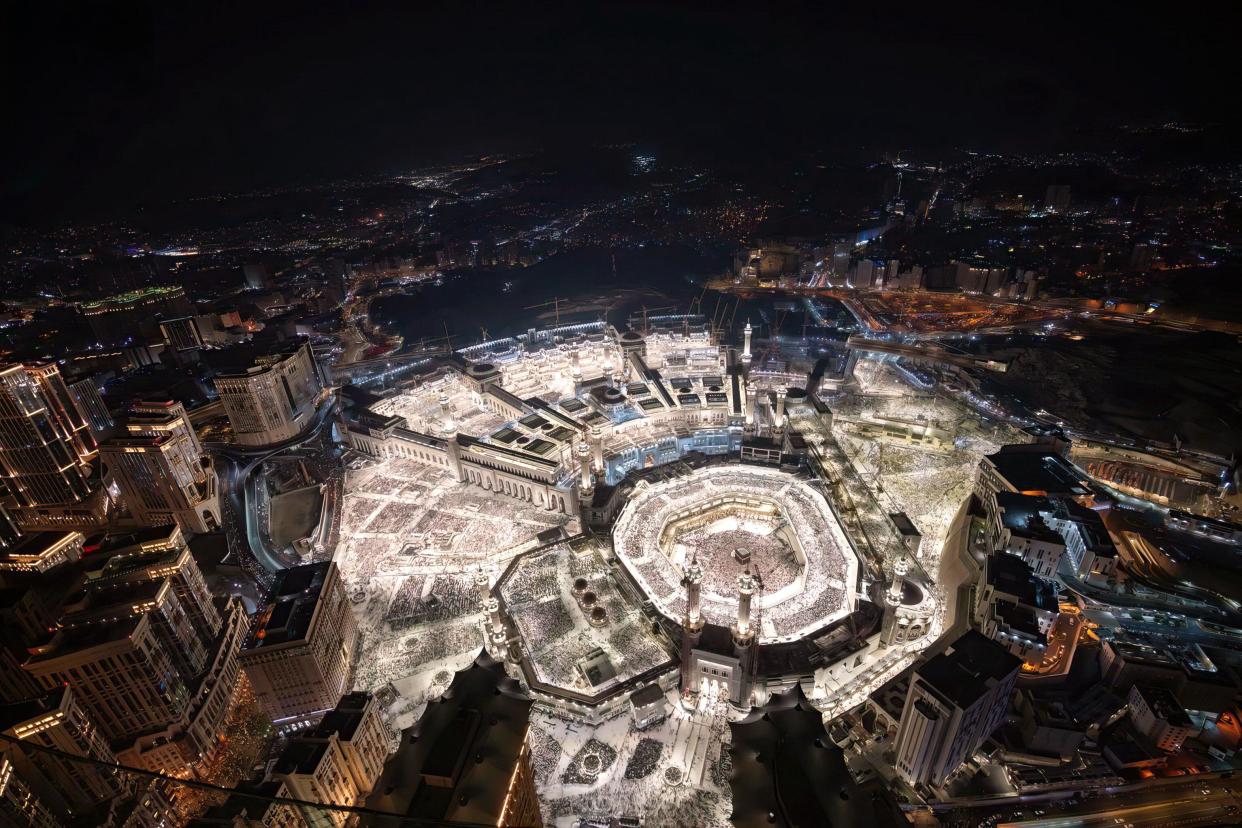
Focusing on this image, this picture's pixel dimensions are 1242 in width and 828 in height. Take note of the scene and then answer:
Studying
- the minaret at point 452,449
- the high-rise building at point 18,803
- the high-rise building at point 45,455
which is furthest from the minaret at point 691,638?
the high-rise building at point 45,455

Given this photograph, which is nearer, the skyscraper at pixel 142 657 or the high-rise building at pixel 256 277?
the skyscraper at pixel 142 657

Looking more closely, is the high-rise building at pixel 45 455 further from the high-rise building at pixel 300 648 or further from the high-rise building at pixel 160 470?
the high-rise building at pixel 300 648

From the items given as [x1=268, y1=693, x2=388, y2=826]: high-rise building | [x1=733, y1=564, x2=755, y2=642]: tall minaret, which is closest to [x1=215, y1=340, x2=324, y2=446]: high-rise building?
[x1=268, y1=693, x2=388, y2=826]: high-rise building

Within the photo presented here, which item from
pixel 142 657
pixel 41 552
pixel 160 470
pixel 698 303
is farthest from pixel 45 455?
pixel 698 303

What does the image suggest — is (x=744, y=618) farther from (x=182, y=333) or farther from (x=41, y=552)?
(x=182, y=333)

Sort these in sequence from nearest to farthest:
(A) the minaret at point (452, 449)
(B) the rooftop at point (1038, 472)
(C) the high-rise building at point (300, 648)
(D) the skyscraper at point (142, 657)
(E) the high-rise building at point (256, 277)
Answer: (D) the skyscraper at point (142, 657), (C) the high-rise building at point (300, 648), (B) the rooftop at point (1038, 472), (A) the minaret at point (452, 449), (E) the high-rise building at point (256, 277)
